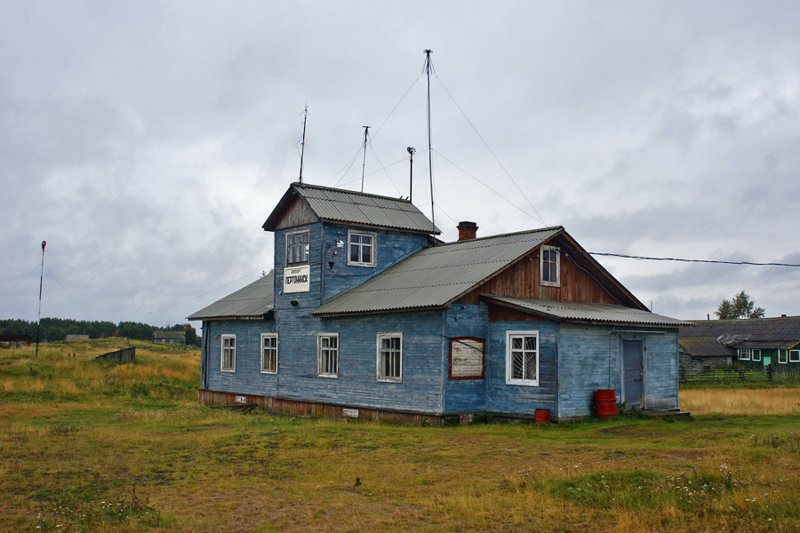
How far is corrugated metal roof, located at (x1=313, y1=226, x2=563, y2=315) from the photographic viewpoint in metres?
22.7

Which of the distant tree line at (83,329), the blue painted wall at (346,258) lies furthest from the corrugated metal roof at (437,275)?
the distant tree line at (83,329)

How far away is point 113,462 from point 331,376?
10438 millimetres

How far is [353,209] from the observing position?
2808cm

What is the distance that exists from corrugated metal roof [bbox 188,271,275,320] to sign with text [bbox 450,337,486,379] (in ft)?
30.7

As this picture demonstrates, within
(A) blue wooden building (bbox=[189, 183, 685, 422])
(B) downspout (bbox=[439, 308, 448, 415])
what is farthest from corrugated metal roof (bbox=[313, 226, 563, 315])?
(B) downspout (bbox=[439, 308, 448, 415])

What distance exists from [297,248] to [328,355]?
163 inches

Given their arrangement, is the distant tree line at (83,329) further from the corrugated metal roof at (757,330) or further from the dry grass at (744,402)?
the dry grass at (744,402)

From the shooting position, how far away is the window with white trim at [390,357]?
920 inches

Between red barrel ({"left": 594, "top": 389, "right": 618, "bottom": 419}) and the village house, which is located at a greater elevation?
the village house

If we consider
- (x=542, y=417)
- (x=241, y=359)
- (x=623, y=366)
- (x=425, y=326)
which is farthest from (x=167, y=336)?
(x=542, y=417)

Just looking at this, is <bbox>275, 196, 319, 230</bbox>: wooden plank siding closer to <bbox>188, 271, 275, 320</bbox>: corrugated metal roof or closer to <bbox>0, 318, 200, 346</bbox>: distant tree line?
<bbox>188, 271, 275, 320</bbox>: corrugated metal roof

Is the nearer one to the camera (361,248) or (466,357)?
(466,357)

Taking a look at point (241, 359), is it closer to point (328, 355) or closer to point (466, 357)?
point (328, 355)

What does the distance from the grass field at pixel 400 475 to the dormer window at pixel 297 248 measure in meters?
5.77
